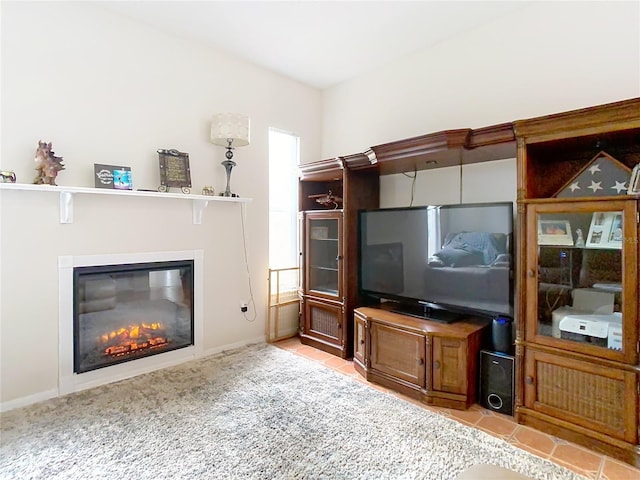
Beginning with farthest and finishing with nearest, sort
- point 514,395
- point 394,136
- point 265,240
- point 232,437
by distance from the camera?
1. point 265,240
2. point 394,136
3. point 514,395
4. point 232,437

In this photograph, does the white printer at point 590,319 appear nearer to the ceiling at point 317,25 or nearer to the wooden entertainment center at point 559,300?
the wooden entertainment center at point 559,300

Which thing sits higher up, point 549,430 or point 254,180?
point 254,180

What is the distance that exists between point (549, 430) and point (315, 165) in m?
2.79

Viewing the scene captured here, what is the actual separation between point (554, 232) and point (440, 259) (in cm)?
83

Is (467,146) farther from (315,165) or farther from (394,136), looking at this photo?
(315,165)

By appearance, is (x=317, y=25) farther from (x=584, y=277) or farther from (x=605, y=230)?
(x=584, y=277)

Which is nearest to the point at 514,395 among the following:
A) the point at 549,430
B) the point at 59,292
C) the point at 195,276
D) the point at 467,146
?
the point at 549,430

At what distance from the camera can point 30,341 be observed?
8.30ft

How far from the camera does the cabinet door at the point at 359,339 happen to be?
303cm

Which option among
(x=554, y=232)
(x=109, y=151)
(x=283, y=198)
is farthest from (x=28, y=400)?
(x=554, y=232)

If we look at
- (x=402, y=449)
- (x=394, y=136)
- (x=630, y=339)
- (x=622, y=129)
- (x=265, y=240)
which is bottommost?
(x=402, y=449)

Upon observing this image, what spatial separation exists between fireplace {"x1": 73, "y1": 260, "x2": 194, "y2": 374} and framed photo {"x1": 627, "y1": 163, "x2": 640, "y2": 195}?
328 cm

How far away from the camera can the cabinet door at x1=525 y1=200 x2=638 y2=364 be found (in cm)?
196

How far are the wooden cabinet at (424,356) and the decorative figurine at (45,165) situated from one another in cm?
255
